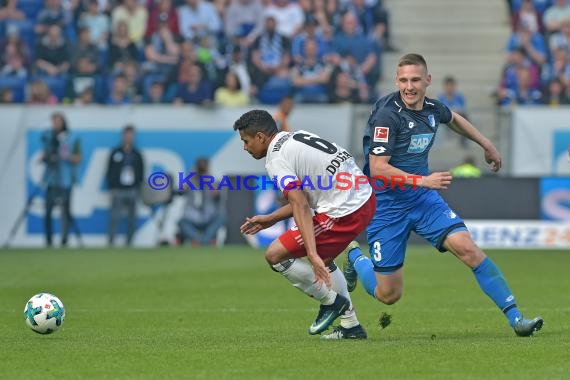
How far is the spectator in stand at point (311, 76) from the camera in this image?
24047 mm

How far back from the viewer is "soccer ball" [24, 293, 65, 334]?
10.3 meters

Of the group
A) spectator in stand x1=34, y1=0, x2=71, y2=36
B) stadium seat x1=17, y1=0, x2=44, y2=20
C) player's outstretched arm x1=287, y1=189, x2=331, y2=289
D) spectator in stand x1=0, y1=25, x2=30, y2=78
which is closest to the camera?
player's outstretched arm x1=287, y1=189, x2=331, y2=289

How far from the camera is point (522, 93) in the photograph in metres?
24.2

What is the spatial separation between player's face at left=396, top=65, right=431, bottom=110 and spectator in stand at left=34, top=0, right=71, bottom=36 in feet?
52.4

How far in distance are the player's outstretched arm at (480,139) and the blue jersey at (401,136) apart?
0.17 metres

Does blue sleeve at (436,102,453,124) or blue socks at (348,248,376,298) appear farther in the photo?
blue socks at (348,248,376,298)

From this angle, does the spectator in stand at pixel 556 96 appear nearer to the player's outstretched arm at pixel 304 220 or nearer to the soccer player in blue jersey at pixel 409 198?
the soccer player in blue jersey at pixel 409 198

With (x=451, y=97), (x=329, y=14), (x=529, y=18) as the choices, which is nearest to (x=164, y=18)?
(x=329, y=14)

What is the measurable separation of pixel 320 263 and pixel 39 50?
1661 centimetres

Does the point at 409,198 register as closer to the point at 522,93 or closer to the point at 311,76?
the point at 311,76

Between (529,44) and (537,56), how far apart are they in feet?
1.51

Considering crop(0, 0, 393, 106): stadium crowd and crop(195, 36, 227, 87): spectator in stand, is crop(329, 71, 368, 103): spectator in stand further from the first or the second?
crop(195, 36, 227, 87): spectator in stand

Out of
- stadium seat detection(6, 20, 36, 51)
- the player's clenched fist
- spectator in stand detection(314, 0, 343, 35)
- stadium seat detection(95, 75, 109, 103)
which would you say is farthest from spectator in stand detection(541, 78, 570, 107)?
the player's clenched fist

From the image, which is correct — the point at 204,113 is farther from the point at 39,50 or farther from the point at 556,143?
the point at 556,143
